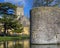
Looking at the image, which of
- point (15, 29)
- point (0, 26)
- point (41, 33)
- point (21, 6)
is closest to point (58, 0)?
point (15, 29)

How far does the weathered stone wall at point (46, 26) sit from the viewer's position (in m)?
17.5

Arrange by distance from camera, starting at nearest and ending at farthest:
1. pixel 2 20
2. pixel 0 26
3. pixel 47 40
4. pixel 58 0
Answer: pixel 47 40
pixel 58 0
pixel 2 20
pixel 0 26

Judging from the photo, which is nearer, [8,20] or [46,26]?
[46,26]

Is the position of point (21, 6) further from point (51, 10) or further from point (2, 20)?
point (51, 10)

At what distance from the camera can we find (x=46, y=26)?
17.5m

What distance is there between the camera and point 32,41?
1795 cm

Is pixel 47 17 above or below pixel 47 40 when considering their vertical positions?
above

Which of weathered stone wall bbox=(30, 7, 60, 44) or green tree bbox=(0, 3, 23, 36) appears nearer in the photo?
weathered stone wall bbox=(30, 7, 60, 44)

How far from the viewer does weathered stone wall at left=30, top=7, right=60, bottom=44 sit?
57.4ft

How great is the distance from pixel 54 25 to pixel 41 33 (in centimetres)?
112

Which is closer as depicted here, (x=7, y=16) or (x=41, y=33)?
(x=41, y=33)

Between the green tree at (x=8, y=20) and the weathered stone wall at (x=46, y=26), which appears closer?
the weathered stone wall at (x=46, y=26)

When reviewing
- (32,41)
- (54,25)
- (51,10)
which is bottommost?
(32,41)

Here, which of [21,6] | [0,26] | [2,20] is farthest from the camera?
[21,6]
